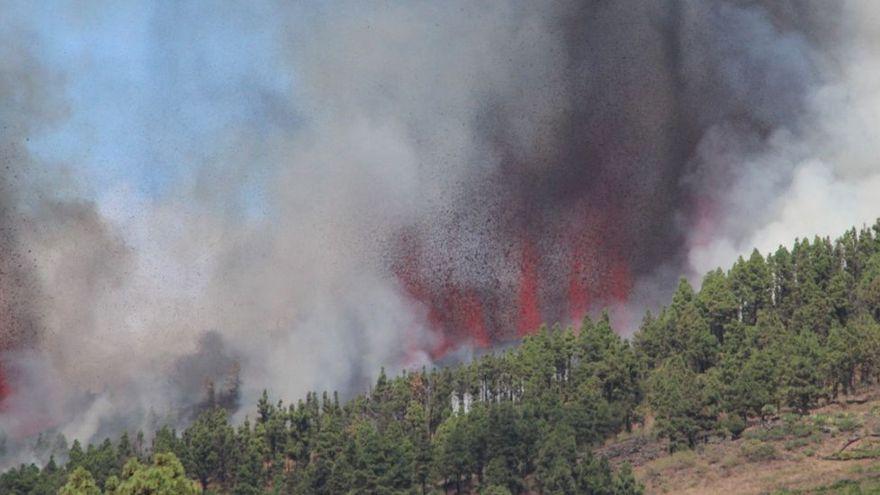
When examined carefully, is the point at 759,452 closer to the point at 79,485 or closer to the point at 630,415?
the point at 630,415

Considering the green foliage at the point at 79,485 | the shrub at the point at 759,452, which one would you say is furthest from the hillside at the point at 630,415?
the green foliage at the point at 79,485

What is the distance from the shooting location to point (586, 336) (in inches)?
5349

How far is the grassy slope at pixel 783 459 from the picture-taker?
317 feet

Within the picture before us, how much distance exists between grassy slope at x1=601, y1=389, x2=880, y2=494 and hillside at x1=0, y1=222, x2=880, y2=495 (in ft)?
0.78

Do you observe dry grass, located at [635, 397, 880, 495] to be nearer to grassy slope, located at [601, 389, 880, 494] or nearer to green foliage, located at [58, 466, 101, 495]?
grassy slope, located at [601, 389, 880, 494]

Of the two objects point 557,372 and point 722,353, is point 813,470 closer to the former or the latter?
point 722,353

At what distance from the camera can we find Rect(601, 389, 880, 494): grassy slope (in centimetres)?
9662

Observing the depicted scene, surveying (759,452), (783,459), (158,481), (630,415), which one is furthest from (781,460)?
(158,481)

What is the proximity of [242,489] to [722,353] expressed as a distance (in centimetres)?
5413

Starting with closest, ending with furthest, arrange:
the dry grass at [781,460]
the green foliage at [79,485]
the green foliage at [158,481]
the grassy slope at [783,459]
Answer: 1. the green foliage at [158,481]
2. the green foliage at [79,485]
3. the grassy slope at [783,459]
4. the dry grass at [781,460]

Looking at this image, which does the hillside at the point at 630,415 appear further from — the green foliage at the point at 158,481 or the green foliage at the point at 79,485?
the green foliage at the point at 158,481

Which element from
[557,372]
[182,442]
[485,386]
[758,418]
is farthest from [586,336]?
[182,442]

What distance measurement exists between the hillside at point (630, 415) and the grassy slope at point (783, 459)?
237mm

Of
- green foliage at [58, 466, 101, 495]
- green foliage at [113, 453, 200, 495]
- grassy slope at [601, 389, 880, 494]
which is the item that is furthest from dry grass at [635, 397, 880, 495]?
green foliage at [58, 466, 101, 495]
